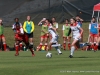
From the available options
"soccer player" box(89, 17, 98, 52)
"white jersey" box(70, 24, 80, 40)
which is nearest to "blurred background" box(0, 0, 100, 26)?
"soccer player" box(89, 17, 98, 52)

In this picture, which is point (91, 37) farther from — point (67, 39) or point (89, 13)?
point (89, 13)

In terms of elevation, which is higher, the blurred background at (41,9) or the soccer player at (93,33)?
the blurred background at (41,9)

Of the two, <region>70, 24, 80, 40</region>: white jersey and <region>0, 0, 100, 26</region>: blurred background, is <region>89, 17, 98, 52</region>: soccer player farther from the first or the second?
<region>70, 24, 80, 40</region>: white jersey

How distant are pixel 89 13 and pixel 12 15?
22.5ft

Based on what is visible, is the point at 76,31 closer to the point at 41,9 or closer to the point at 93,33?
the point at 93,33

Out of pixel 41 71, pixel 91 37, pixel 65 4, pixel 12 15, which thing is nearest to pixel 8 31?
pixel 12 15

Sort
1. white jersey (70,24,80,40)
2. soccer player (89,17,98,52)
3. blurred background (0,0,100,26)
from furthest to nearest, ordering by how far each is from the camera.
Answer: blurred background (0,0,100,26)
soccer player (89,17,98,52)
white jersey (70,24,80,40)

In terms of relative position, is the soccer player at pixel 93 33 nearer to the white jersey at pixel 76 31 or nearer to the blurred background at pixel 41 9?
the blurred background at pixel 41 9

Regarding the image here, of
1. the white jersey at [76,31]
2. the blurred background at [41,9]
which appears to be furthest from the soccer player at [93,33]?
the white jersey at [76,31]

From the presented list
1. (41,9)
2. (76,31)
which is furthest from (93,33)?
(76,31)

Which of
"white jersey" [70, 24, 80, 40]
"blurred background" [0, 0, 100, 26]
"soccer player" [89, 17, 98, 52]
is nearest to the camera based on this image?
"white jersey" [70, 24, 80, 40]

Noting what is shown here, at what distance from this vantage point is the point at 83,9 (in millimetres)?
44344

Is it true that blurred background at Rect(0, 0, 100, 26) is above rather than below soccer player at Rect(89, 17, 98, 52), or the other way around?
above

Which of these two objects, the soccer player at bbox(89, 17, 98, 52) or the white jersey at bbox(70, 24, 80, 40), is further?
the soccer player at bbox(89, 17, 98, 52)
